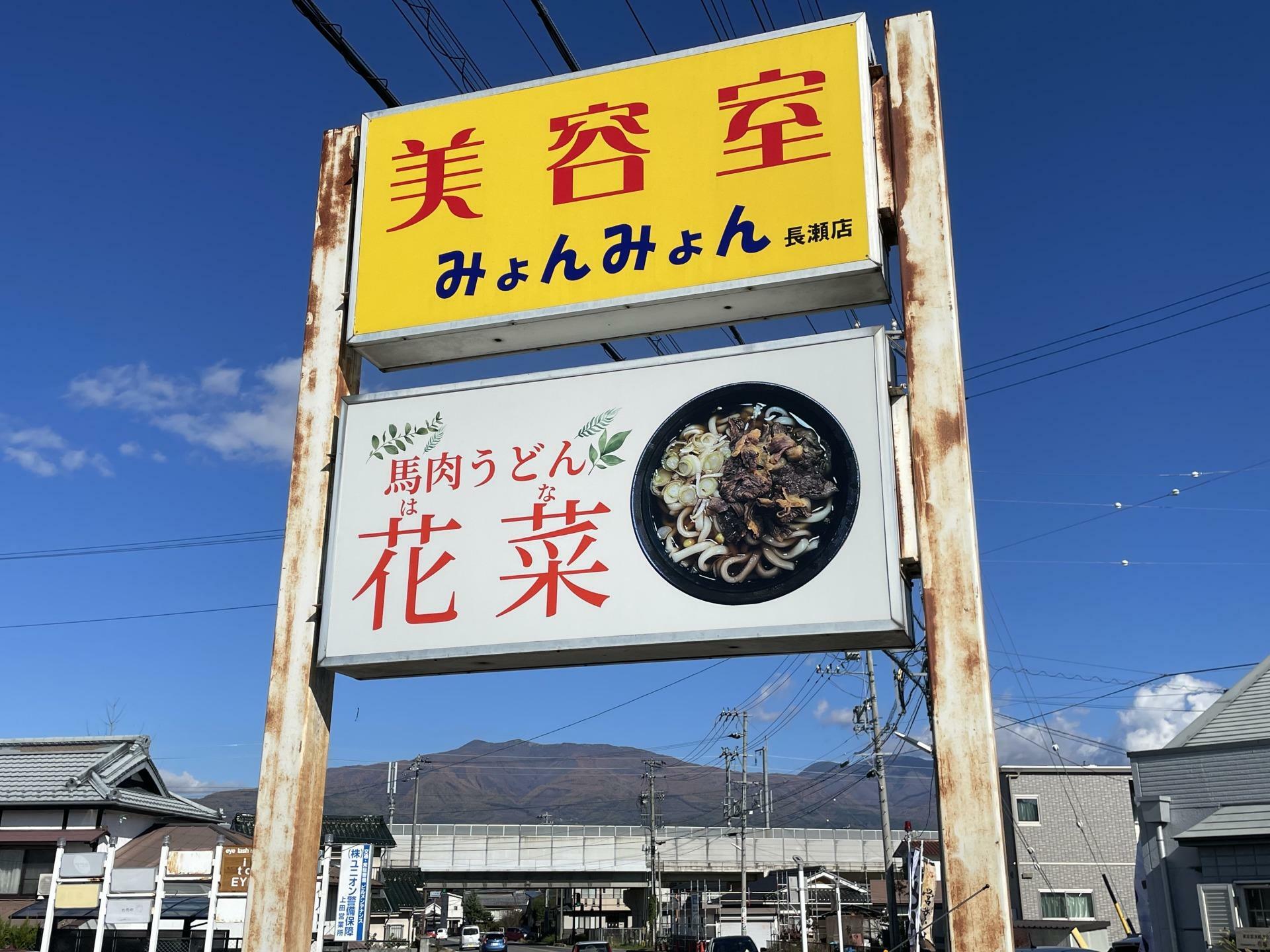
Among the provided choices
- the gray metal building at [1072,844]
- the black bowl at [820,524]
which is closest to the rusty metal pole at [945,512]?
the black bowl at [820,524]

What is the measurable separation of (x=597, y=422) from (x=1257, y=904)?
727 inches

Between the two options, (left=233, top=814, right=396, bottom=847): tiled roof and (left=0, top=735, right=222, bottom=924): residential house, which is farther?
(left=233, top=814, right=396, bottom=847): tiled roof

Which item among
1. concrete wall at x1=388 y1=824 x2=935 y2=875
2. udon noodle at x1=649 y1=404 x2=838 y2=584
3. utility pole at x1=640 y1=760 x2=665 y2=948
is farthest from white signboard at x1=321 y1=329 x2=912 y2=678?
concrete wall at x1=388 y1=824 x2=935 y2=875

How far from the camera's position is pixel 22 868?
23.2m

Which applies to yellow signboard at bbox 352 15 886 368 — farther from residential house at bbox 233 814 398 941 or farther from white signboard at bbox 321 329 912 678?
residential house at bbox 233 814 398 941

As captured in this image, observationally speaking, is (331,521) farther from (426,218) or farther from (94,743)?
(94,743)

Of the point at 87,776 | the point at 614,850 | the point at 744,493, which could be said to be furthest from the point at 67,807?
the point at 614,850

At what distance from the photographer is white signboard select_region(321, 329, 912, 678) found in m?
8.46

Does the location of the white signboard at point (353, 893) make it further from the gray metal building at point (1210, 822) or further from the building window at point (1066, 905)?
the building window at point (1066, 905)

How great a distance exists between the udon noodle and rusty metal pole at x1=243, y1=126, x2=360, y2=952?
311 centimetres

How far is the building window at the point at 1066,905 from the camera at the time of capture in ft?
133

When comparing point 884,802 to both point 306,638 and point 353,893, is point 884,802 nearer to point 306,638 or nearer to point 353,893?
point 353,893

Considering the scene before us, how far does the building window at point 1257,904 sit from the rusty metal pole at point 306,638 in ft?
62.0

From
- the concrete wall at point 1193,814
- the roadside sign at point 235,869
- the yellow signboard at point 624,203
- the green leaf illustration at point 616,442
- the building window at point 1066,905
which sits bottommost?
the building window at point 1066,905
